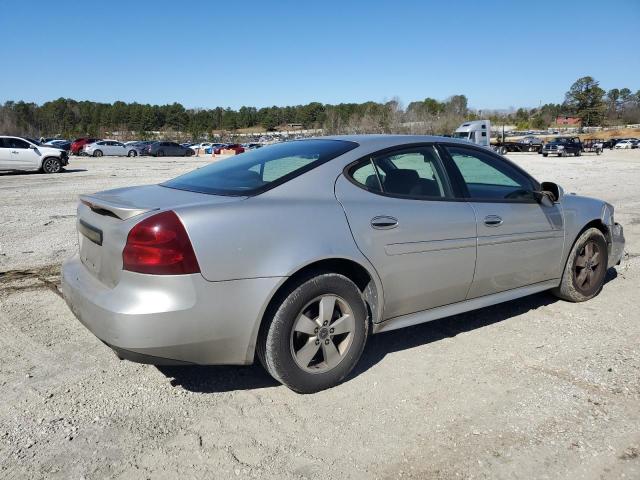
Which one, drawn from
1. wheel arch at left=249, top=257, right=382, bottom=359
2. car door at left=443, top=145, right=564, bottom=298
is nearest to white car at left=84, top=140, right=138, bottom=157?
car door at left=443, top=145, right=564, bottom=298

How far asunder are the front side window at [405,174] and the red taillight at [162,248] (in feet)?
4.00

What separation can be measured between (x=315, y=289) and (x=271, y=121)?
16751cm

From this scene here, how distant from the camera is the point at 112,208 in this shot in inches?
120

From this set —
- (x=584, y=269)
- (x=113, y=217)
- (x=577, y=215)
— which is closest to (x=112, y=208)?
(x=113, y=217)

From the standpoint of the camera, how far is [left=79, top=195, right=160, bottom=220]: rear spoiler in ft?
9.66

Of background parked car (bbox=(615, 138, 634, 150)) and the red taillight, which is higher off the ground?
background parked car (bbox=(615, 138, 634, 150))

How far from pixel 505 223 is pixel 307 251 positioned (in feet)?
5.90

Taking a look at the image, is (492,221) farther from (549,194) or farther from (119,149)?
(119,149)

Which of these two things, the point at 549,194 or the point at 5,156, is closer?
the point at 549,194

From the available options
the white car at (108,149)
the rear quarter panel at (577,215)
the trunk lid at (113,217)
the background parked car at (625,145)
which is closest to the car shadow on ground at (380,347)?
the rear quarter panel at (577,215)

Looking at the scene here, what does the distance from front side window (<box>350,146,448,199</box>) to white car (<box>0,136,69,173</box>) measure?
21.5 m

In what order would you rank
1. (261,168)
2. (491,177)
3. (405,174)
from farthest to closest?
(491,177)
(405,174)
(261,168)

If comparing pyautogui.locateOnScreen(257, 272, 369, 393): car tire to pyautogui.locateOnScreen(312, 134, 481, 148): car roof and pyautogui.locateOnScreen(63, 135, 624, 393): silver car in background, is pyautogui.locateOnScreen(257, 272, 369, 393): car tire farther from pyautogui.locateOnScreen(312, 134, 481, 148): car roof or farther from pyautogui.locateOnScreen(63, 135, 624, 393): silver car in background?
pyautogui.locateOnScreen(312, 134, 481, 148): car roof

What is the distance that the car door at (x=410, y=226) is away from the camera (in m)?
3.39
